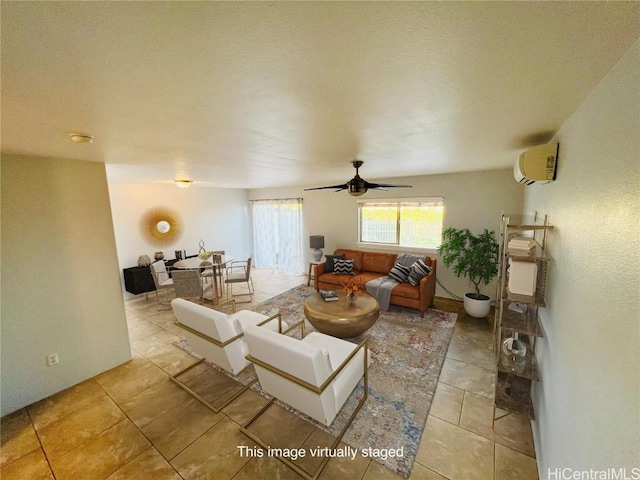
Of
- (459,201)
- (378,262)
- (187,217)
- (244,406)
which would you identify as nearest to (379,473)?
(244,406)

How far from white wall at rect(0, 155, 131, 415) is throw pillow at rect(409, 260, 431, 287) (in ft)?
13.6

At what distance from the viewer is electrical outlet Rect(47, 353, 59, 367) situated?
2494 millimetres

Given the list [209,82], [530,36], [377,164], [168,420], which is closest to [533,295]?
[530,36]

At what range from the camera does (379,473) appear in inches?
67.5

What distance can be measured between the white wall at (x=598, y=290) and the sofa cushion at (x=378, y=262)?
328cm

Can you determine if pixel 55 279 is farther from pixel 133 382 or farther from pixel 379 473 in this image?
pixel 379 473

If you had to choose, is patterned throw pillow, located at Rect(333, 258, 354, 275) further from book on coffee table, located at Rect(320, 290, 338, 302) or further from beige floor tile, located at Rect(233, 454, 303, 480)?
beige floor tile, located at Rect(233, 454, 303, 480)

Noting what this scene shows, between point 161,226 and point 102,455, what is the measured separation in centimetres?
466

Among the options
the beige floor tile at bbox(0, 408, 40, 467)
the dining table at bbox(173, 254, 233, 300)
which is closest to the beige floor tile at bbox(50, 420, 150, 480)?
the beige floor tile at bbox(0, 408, 40, 467)

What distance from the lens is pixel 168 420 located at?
2.17 m

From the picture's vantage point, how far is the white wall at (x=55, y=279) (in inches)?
89.2

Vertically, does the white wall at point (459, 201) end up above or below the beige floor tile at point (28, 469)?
above

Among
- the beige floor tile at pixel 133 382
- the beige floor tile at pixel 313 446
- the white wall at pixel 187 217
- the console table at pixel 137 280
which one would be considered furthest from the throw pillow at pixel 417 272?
the white wall at pixel 187 217

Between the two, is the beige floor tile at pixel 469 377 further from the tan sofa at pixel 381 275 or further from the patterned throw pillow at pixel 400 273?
the patterned throw pillow at pixel 400 273
